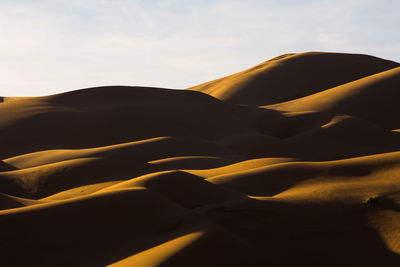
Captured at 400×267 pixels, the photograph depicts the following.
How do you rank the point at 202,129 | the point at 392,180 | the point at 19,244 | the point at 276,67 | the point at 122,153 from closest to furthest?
the point at 19,244 → the point at 392,180 → the point at 122,153 → the point at 202,129 → the point at 276,67

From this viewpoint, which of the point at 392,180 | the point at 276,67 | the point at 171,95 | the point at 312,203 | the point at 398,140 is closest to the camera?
the point at 312,203

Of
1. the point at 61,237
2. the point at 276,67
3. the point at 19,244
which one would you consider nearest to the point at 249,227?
the point at 61,237

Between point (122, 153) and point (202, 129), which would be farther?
point (202, 129)

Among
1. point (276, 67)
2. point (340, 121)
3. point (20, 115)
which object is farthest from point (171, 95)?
point (276, 67)

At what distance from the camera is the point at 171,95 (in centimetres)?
4909

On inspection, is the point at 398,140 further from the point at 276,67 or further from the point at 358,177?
the point at 276,67

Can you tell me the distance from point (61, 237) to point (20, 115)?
117 feet

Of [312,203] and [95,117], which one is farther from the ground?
[95,117]

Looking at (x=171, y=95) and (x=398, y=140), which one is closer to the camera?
(x=398, y=140)

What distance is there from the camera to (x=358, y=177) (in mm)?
16234

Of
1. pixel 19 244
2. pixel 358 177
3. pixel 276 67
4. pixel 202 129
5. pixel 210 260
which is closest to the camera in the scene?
pixel 210 260

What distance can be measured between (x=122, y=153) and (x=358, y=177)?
13863 millimetres

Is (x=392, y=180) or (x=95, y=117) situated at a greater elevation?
(x=95, y=117)

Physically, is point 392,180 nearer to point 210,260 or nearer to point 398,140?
point 210,260
